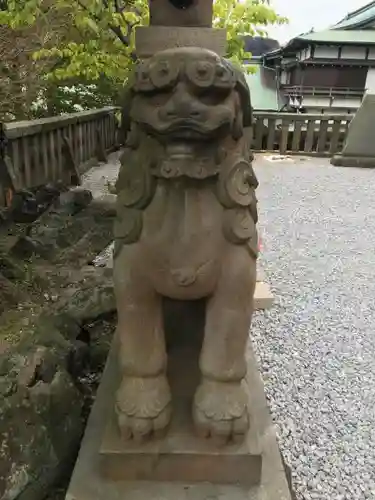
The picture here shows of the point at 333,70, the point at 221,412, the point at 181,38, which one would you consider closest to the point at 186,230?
the point at 221,412

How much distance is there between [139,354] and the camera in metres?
1.11

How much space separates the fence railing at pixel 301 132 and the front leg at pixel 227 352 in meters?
6.71

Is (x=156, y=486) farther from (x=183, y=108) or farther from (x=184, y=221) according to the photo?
(x=183, y=108)

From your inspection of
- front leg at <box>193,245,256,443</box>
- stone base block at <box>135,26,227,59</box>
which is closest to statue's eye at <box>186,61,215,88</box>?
front leg at <box>193,245,256,443</box>

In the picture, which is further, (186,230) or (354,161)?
(354,161)

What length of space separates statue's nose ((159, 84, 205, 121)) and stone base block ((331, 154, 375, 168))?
642cm

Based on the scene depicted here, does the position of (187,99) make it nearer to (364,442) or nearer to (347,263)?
(364,442)

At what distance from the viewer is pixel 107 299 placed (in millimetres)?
2113

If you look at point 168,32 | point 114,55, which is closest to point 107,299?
point 168,32

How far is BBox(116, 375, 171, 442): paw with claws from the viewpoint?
3.58 feet

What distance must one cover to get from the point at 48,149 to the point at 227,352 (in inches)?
156

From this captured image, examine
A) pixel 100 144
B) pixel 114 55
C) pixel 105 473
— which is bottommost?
pixel 100 144

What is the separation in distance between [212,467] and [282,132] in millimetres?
7050

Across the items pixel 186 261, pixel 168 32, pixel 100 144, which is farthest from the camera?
pixel 100 144
